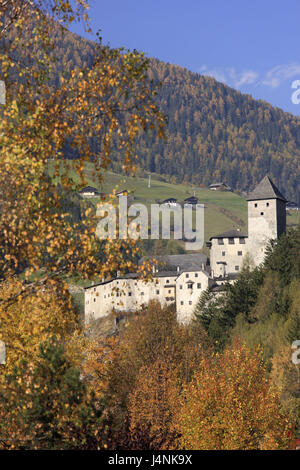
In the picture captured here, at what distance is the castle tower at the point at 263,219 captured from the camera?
302ft

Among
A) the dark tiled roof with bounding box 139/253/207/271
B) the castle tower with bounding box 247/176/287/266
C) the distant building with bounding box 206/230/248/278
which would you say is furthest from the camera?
the dark tiled roof with bounding box 139/253/207/271

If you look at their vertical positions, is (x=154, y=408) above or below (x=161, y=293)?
below

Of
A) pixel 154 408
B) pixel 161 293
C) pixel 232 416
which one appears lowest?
pixel 154 408

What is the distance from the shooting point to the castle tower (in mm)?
92000

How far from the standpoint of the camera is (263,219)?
94.1 metres

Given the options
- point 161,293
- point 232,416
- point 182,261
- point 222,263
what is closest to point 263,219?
point 222,263

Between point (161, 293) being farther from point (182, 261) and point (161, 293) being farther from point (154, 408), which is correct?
point (154, 408)

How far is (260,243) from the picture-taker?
9194 centimetres

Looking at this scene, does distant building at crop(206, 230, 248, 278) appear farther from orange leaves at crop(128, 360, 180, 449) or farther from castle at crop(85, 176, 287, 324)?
orange leaves at crop(128, 360, 180, 449)

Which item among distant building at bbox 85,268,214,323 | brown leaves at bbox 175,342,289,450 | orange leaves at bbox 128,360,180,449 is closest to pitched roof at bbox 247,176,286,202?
distant building at bbox 85,268,214,323

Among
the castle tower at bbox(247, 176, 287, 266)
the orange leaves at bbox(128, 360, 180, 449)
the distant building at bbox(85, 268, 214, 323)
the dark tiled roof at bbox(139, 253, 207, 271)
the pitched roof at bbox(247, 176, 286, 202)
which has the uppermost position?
the pitched roof at bbox(247, 176, 286, 202)

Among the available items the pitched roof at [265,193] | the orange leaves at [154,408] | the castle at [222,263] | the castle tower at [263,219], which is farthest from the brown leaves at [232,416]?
the pitched roof at [265,193]

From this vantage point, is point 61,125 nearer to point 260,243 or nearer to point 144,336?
point 144,336
